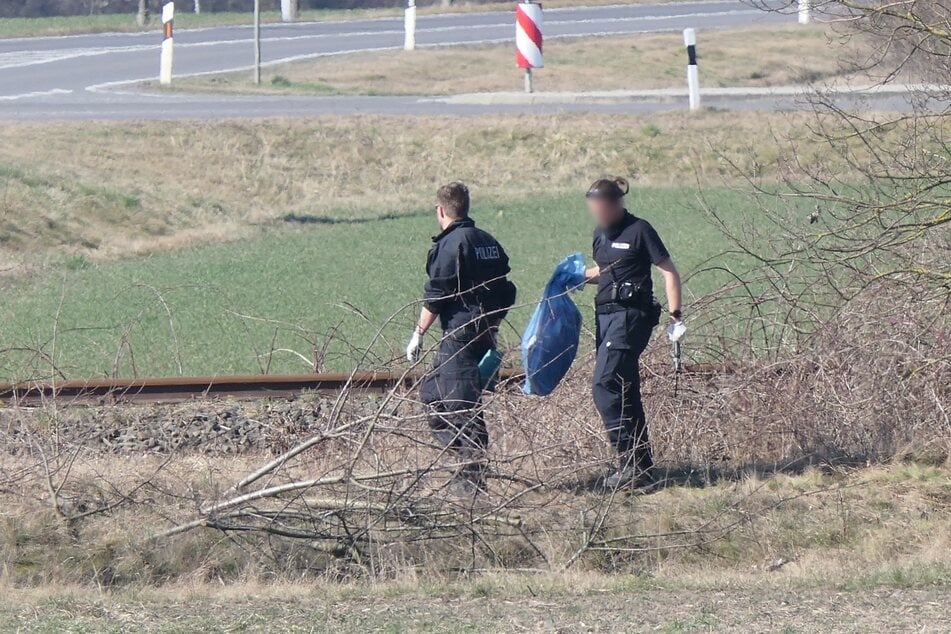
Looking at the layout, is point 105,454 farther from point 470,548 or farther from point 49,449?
point 470,548

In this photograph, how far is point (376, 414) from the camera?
7.00 m

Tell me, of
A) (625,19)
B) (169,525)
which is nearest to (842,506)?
(169,525)

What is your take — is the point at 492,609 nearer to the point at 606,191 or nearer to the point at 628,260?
the point at 628,260

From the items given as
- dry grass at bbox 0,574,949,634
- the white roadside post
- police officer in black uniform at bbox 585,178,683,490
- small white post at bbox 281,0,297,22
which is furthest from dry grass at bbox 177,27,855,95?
dry grass at bbox 0,574,949,634

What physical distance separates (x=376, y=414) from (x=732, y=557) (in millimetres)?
2198

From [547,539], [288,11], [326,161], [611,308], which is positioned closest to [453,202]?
[611,308]

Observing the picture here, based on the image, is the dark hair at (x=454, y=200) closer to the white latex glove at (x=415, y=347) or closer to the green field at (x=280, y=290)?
the white latex glove at (x=415, y=347)

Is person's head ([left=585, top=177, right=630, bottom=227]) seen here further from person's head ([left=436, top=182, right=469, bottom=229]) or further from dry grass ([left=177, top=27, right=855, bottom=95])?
dry grass ([left=177, top=27, right=855, bottom=95])

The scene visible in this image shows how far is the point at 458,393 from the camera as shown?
298 inches

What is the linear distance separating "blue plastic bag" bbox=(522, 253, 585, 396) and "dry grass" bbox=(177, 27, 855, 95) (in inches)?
960

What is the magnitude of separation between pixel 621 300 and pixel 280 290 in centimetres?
857

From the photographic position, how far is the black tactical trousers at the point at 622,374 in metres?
7.60

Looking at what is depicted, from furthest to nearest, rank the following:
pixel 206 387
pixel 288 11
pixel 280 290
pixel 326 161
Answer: pixel 288 11 < pixel 326 161 < pixel 280 290 < pixel 206 387

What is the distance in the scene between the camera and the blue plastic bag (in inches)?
305
